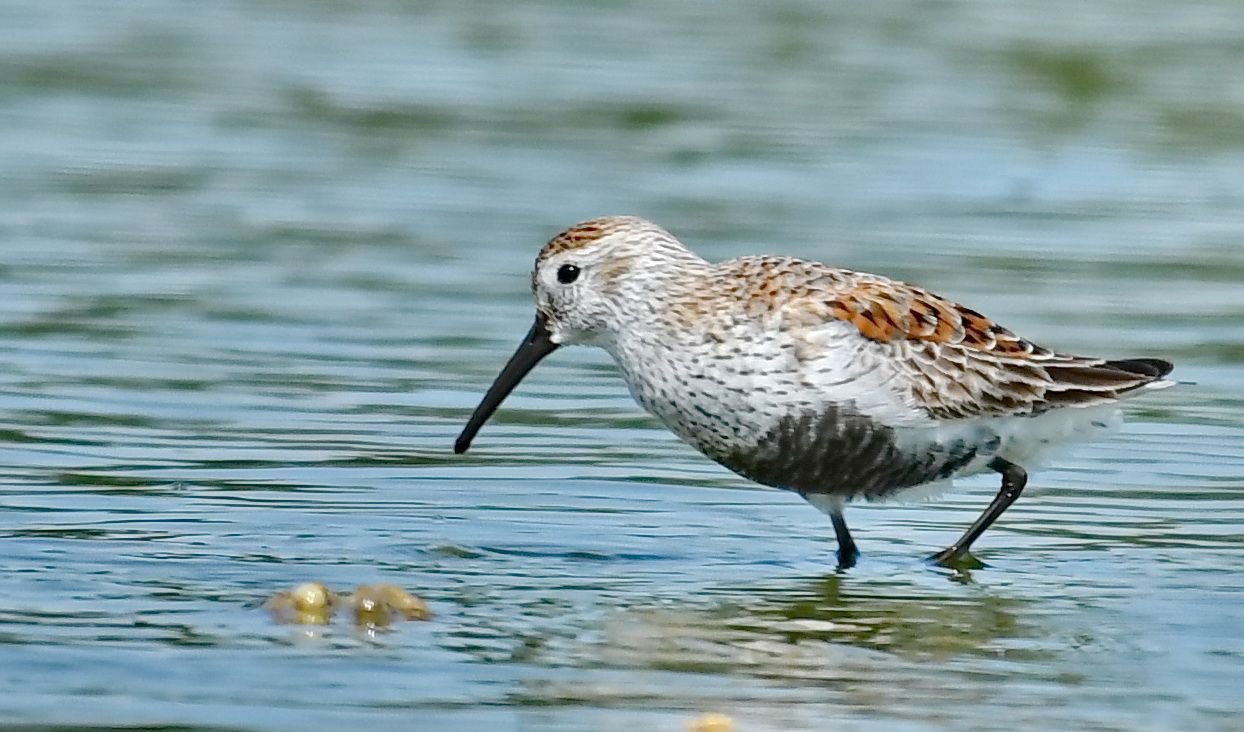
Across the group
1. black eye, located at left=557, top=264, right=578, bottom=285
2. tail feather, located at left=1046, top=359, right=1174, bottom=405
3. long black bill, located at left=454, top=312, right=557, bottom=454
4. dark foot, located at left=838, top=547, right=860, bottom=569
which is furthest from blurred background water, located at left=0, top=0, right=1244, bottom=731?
black eye, located at left=557, top=264, right=578, bottom=285

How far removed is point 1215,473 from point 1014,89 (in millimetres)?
7513

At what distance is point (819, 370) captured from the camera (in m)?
7.94

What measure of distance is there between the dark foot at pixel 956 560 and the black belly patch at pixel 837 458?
0.24m

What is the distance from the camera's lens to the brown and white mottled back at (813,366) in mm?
7941

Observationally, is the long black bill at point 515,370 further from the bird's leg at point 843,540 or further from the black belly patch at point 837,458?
the bird's leg at point 843,540

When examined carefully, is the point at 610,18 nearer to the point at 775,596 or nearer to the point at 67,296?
the point at 67,296

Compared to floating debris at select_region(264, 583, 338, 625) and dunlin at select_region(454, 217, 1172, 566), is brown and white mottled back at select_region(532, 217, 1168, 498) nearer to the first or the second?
dunlin at select_region(454, 217, 1172, 566)

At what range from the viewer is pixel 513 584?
7.52 m

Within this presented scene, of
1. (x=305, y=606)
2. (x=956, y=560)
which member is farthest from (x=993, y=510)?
(x=305, y=606)

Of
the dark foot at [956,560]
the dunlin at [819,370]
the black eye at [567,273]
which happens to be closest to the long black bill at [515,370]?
the dunlin at [819,370]

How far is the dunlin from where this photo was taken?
795 centimetres

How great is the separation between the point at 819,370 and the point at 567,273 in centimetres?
88

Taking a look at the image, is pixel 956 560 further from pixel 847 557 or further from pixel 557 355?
pixel 557 355

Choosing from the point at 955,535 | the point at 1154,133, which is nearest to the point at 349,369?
the point at 955,535
